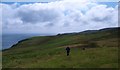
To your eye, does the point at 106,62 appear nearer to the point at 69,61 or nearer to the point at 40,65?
Answer: the point at 69,61

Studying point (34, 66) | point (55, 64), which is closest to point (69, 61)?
point (55, 64)

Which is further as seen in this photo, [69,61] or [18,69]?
[69,61]

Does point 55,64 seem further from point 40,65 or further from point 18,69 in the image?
point 18,69

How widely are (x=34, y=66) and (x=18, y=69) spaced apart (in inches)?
126

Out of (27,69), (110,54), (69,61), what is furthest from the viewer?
(110,54)

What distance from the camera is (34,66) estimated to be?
190 ft

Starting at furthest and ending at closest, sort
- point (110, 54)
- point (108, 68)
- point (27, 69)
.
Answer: point (110, 54), point (27, 69), point (108, 68)

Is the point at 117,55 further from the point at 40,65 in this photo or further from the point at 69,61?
the point at 40,65

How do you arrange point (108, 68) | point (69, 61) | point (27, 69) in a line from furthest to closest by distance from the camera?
1. point (69, 61)
2. point (27, 69)
3. point (108, 68)

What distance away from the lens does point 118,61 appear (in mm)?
58312

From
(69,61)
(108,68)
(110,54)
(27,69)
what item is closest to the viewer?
(108,68)

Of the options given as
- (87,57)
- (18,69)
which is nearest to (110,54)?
(87,57)

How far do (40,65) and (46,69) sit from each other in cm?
395

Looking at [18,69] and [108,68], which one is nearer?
[108,68]
